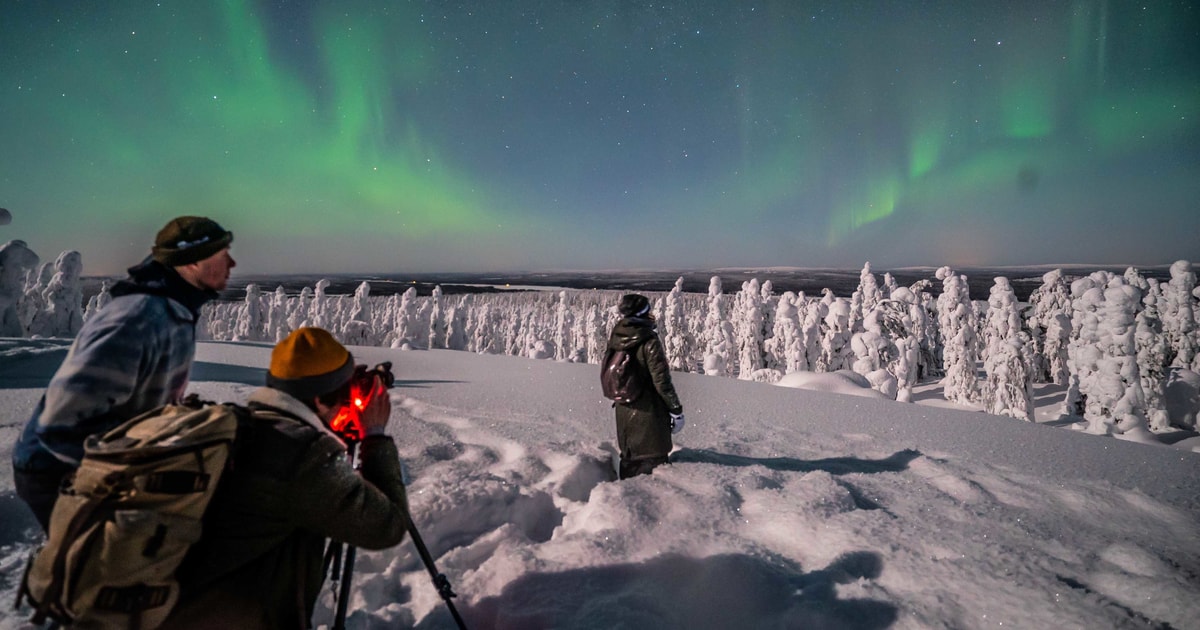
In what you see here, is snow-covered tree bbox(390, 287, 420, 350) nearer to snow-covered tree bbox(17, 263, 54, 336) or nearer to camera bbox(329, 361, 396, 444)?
snow-covered tree bbox(17, 263, 54, 336)

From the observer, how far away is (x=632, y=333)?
4660 millimetres

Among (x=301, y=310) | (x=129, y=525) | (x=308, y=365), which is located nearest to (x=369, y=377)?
(x=308, y=365)

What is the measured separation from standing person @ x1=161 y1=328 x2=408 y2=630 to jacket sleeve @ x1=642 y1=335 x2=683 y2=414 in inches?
119

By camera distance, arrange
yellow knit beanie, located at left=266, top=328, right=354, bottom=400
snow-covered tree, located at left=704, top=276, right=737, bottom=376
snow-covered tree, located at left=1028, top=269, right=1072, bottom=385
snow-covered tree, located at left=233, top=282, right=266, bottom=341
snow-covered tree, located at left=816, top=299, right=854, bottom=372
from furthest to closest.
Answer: snow-covered tree, located at left=233, top=282, right=266, bottom=341 < snow-covered tree, located at left=704, top=276, right=737, bottom=376 < snow-covered tree, located at left=1028, top=269, right=1072, bottom=385 < snow-covered tree, located at left=816, top=299, right=854, bottom=372 < yellow knit beanie, located at left=266, top=328, right=354, bottom=400

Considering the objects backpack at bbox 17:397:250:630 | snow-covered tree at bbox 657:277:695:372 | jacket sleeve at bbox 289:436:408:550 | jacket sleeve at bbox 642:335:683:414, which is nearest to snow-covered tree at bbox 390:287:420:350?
snow-covered tree at bbox 657:277:695:372

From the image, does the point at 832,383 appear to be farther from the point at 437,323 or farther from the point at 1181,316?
the point at 437,323

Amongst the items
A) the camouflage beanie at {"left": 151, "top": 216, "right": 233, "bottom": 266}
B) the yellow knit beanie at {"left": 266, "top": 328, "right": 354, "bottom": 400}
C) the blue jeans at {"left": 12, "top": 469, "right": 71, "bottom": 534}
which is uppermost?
the camouflage beanie at {"left": 151, "top": 216, "right": 233, "bottom": 266}

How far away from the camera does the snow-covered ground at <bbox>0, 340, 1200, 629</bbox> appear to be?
2.46 meters

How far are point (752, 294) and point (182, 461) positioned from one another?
151 ft

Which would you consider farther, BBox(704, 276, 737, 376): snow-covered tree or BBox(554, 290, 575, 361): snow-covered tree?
BBox(554, 290, 575, 361): snow-covered tree

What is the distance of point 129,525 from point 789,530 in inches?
131

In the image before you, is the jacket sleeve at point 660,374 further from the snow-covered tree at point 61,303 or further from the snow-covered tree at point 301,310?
the snow-covered tree at point 301,310

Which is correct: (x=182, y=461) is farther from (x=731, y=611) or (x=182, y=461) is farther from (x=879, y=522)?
(x=879, y=522)

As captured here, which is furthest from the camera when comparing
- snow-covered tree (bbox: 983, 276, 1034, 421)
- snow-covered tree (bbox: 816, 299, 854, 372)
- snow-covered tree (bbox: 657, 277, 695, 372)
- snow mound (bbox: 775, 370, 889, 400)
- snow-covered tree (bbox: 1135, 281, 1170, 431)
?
snow-covered tree (bbox: 657, 277, 695, 372)
